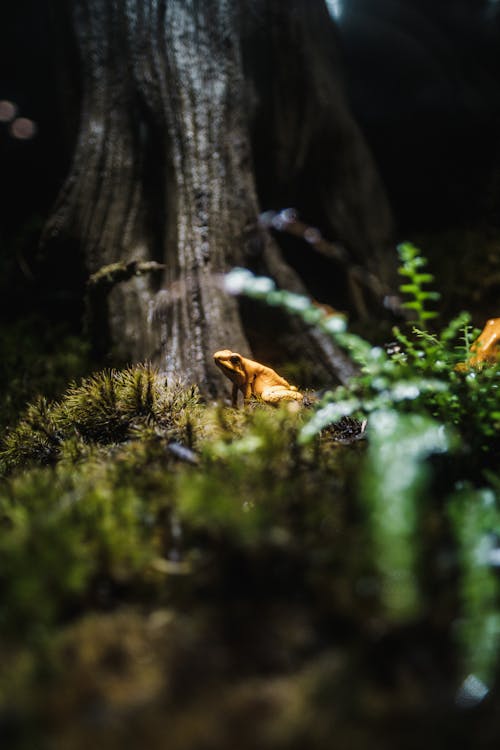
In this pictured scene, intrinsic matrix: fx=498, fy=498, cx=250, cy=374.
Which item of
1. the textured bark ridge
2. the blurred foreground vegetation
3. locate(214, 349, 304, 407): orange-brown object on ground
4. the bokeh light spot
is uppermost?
the bokeh light spot

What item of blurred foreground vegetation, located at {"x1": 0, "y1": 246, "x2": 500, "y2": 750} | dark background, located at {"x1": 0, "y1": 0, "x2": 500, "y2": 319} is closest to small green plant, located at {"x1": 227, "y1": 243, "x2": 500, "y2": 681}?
blurred foreground vegetation, located at {"x1": 0, "y1": 246, "x2": 500, "y2": 750}

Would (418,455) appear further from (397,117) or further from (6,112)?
(6,112)

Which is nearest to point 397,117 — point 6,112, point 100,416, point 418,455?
point 6,112

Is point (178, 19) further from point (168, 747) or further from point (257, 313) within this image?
point (168, 747)

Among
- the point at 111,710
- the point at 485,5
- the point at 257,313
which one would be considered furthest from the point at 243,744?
the point at 485,5

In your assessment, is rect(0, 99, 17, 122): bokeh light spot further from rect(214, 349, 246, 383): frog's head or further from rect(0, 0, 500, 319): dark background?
rect(214, 349, 246, 383): frog's head

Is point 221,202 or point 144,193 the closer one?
point 221,202
